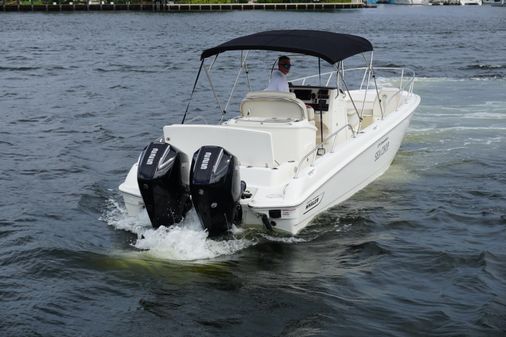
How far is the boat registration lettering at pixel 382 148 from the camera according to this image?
10630mm

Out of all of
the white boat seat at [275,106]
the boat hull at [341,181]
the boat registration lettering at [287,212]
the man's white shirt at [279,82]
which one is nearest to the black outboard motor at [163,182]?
the boat hull at [341,181]

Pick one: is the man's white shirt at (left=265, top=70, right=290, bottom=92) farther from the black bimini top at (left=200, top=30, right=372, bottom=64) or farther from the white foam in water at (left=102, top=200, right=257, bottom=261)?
the white foam in water at (left=102, top=200, right=257, bottom=261)

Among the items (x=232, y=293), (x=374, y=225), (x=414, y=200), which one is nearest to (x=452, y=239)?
(x=374, y=225)

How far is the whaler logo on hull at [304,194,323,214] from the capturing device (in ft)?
27.2

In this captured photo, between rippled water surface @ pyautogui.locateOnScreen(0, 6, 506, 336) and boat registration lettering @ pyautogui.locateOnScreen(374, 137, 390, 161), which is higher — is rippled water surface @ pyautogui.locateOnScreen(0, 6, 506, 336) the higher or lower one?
the lower one

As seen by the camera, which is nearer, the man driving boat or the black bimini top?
the black bimini top

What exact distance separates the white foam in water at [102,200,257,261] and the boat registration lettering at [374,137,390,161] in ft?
10.6

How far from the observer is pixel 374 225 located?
924cm

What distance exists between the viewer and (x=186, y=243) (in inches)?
305

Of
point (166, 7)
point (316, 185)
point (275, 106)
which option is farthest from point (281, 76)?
point (166, 7)

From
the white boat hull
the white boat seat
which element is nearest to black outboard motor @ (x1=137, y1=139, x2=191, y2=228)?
the white boat hull

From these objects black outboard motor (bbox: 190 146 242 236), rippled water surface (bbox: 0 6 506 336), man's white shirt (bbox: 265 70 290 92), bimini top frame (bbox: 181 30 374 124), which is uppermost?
bimini top frame (bbox: 181 30 374 124)

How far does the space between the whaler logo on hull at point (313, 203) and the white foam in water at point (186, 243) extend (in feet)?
2.40

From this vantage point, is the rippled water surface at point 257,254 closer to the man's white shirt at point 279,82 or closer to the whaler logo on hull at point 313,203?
the whaler logo on hull at point 313,203
